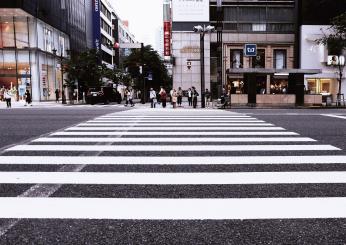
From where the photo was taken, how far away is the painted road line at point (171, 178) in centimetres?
476

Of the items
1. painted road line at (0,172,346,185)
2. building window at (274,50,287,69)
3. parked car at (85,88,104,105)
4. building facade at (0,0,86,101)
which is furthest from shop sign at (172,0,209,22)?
painted road line at (0,172,346,185)

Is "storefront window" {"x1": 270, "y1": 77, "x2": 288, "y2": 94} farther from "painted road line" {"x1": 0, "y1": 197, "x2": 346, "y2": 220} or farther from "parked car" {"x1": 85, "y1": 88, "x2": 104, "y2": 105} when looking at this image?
"painted road line" {"x1": 0, "y1": 197, "x2": 346, "y2": 220}

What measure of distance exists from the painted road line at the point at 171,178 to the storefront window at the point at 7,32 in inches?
1508

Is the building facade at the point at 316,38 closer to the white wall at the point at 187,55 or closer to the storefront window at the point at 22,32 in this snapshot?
the white wall at the point at 187,55

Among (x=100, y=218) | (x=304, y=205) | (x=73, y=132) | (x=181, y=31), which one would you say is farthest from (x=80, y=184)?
(x=181, y=31)

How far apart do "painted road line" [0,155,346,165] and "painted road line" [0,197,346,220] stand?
1.94 m

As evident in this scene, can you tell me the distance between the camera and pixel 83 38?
198 ft

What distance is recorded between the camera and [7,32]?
39.0 m

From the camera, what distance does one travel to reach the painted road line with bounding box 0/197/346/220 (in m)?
3.51

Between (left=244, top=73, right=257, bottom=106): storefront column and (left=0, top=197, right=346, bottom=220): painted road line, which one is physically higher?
(left=244, top=73, right=257, bottom=106): storefront column

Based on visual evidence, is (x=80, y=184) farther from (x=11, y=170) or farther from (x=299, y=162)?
(x=299, y=162)

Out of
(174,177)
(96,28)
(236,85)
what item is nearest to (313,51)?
(236,85)

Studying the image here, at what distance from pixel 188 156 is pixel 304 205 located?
2.99m

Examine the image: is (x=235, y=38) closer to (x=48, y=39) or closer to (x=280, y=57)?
(x=280, y=57)
